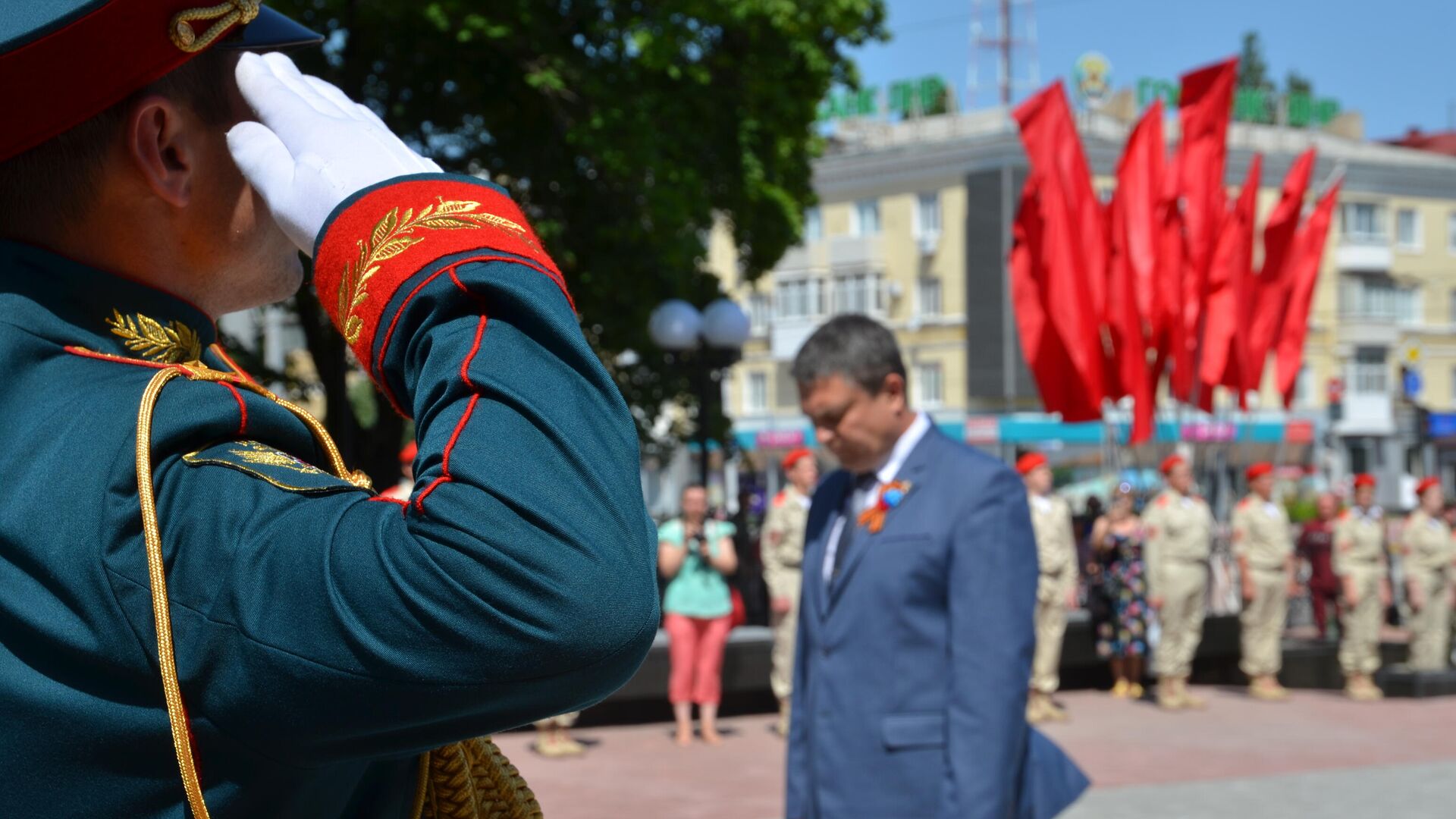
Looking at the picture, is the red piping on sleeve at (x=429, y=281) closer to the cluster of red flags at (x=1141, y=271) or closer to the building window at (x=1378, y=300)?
the cluster of red flags at (x=1141, y=271)

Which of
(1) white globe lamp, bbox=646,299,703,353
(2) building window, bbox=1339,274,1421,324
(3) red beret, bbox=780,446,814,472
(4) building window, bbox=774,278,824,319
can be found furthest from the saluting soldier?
(2) building window, bbox=1339,274,1421,324

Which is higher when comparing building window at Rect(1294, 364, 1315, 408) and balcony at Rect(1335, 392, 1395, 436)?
building window at Rect(1294, 364, 1315, 408)

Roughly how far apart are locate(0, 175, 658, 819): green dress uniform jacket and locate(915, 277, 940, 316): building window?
4735cm

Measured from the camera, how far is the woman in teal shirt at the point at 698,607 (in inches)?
437

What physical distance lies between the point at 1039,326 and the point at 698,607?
6.01 m

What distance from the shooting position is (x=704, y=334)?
14047 mm

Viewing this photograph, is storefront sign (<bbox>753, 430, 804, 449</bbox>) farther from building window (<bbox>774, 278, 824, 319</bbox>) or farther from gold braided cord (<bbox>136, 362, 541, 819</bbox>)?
gold braided cord (<bbox>136, 362, 541, 819</bbox>)

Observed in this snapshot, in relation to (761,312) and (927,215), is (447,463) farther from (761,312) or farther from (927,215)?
(761,312)

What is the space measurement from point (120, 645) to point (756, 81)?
644 inches

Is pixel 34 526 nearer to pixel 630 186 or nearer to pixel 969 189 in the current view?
pixel 630 186

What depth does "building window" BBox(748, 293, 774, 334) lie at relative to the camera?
51938mm

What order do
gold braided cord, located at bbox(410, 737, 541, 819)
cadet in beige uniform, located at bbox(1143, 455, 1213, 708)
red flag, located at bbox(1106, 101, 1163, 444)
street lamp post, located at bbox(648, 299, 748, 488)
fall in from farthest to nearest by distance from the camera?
1. red flag, located at bbox(1106, 101, 1163, 444)
2. street lamp post, located at bbox(648, 299, 748, 488)
3. cadet in beige uniform, located at bbox(1143, 455, 1213, 708)
4. gold braided cord, located at bbox(410, 737, 541, 819)

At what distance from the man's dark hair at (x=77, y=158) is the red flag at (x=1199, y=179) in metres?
15.3

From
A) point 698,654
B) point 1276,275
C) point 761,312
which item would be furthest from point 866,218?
point 698,654
